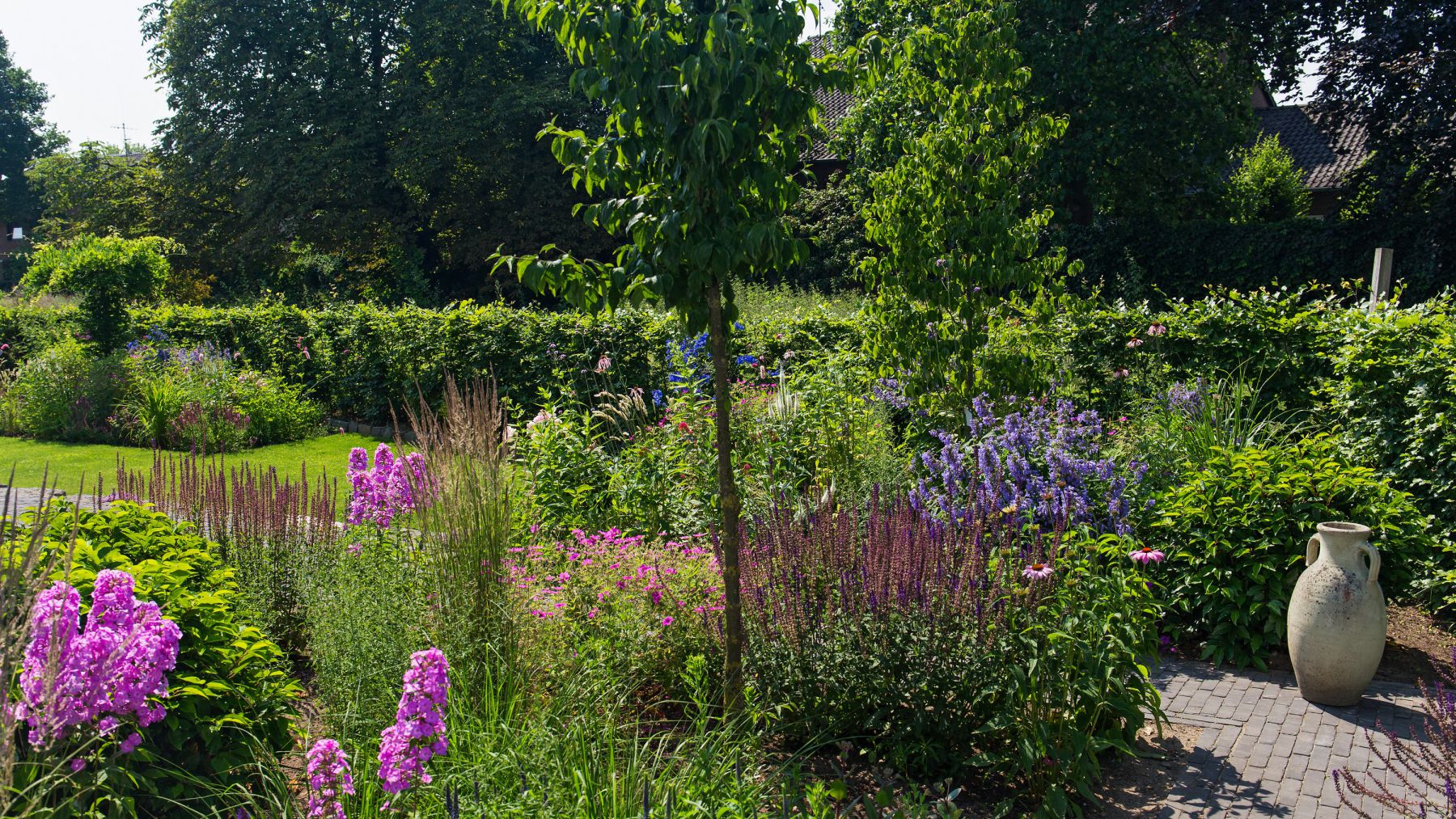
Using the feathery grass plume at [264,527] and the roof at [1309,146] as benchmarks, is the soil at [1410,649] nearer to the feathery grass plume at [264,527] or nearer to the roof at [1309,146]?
the feathery grass plume at [264,527]

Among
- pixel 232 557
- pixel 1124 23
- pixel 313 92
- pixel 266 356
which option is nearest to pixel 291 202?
pixel 313 92

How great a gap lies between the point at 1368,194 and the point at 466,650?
1623 cm

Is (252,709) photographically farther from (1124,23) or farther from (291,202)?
(291,202)

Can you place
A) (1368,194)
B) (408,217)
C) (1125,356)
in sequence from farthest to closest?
(408,217) < (1368,194) < (1125,356)

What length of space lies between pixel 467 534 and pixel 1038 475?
3.14m

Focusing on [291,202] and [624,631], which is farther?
[291,202]

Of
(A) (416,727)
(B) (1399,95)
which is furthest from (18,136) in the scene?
(A) (416,727)

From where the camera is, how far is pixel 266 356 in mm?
13680

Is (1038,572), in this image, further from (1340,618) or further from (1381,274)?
(1381,274)

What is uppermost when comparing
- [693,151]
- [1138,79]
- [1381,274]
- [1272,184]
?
[1138,79]

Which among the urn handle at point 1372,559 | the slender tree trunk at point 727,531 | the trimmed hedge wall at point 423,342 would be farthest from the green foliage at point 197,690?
the trimmed hedge wall at point 423,342

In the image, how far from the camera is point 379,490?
4793 millimetres

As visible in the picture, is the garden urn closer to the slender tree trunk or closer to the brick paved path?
the brick paved path

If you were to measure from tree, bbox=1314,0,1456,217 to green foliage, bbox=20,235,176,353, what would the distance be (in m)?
17.7
